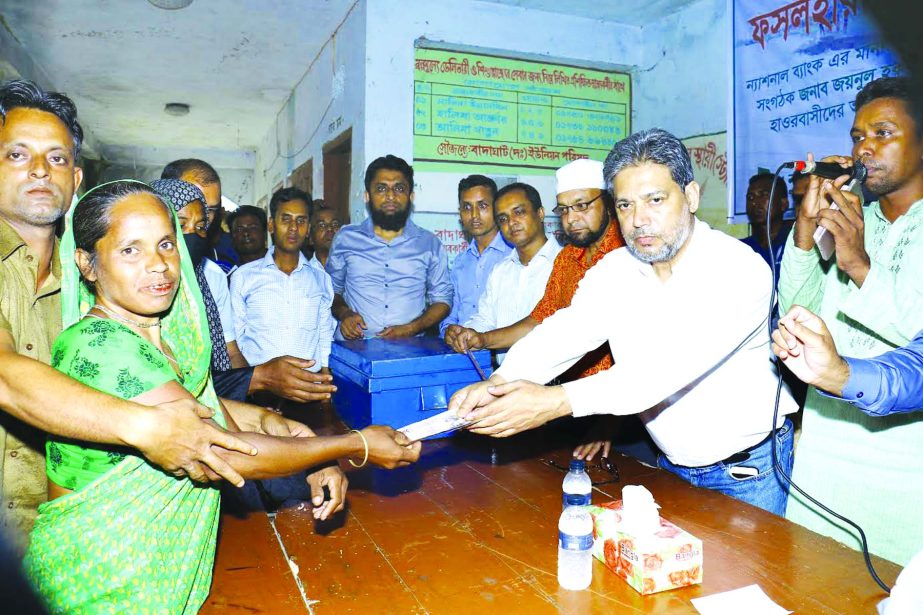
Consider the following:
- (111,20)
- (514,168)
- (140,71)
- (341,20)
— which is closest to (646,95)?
(514,168)

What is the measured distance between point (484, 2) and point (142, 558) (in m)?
5.41

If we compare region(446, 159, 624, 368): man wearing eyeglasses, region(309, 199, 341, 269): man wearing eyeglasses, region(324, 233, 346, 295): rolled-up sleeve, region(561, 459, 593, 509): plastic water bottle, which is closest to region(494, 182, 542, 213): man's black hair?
region(446, 159, 624, 368): man wearing eyeglasses

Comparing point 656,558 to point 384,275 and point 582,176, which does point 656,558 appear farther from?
point 384,275

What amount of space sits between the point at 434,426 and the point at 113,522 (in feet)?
2.98

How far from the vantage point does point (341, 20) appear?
236 inches

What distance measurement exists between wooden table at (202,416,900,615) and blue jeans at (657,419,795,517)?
5.0 inches

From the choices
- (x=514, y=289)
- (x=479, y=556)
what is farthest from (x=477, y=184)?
(x=479, y=556)

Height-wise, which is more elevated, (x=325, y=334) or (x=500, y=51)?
(x=500, y=51)

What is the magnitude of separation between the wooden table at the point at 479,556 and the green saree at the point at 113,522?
0.13 metres

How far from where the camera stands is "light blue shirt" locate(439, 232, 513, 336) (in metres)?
4.71

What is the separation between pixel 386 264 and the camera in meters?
4.60

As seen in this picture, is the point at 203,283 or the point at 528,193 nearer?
the point at 203,283

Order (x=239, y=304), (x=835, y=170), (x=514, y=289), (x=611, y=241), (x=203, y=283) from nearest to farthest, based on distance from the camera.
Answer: (x=835, y=170)
(x=203, y=283)
(x=611, y=241)
(x=239, y=304)
(x=514, y=289)

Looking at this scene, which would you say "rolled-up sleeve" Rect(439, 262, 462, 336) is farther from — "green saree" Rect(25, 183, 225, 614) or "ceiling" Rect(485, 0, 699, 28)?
"green saree" Rect(25, 183, 225, 614)
